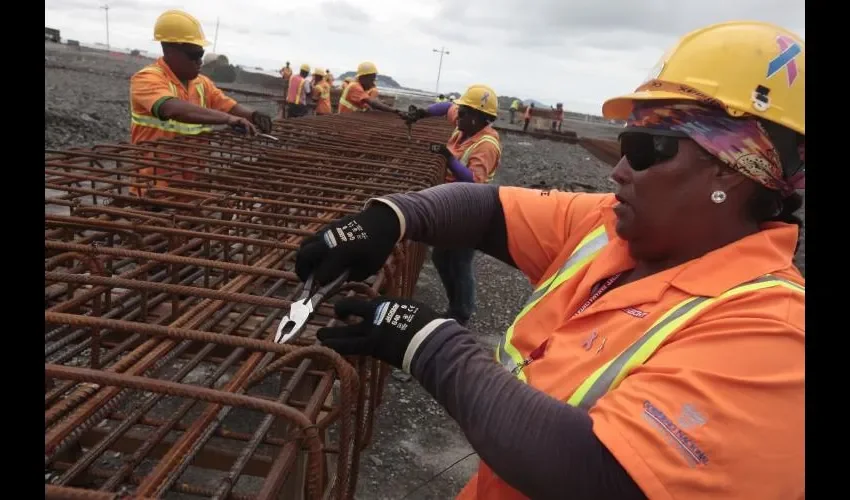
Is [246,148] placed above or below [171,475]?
above

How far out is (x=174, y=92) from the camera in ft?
14.4

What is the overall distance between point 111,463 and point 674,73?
3.34 metres

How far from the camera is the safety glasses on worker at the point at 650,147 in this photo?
1474 mm

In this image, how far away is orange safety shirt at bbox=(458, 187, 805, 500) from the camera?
992 mm

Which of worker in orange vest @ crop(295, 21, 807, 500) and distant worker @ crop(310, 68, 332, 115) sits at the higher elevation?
distant worker @ crop(310, 68, 332, 115)

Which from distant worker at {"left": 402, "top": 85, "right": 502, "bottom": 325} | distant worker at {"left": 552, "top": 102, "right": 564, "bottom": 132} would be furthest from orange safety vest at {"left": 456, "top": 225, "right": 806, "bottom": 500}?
distant worker at {"left": 552, "top": 102, "right": 564, "bottom": 132}

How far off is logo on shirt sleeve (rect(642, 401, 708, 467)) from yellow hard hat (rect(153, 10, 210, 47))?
452cm

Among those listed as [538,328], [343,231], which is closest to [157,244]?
[343,231]

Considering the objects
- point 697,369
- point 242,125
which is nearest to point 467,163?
point 242,125

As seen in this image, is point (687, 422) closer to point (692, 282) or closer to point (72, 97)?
point (692, 282)

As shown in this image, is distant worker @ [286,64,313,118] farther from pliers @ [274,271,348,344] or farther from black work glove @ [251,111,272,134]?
pliers @ [274,271,348,344]

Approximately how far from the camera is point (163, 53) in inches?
176

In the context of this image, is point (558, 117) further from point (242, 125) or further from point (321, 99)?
point (242, 125)

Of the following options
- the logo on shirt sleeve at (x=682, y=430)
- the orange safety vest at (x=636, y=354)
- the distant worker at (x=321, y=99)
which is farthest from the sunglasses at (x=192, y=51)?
the distant worker at (x=321, y=99)
